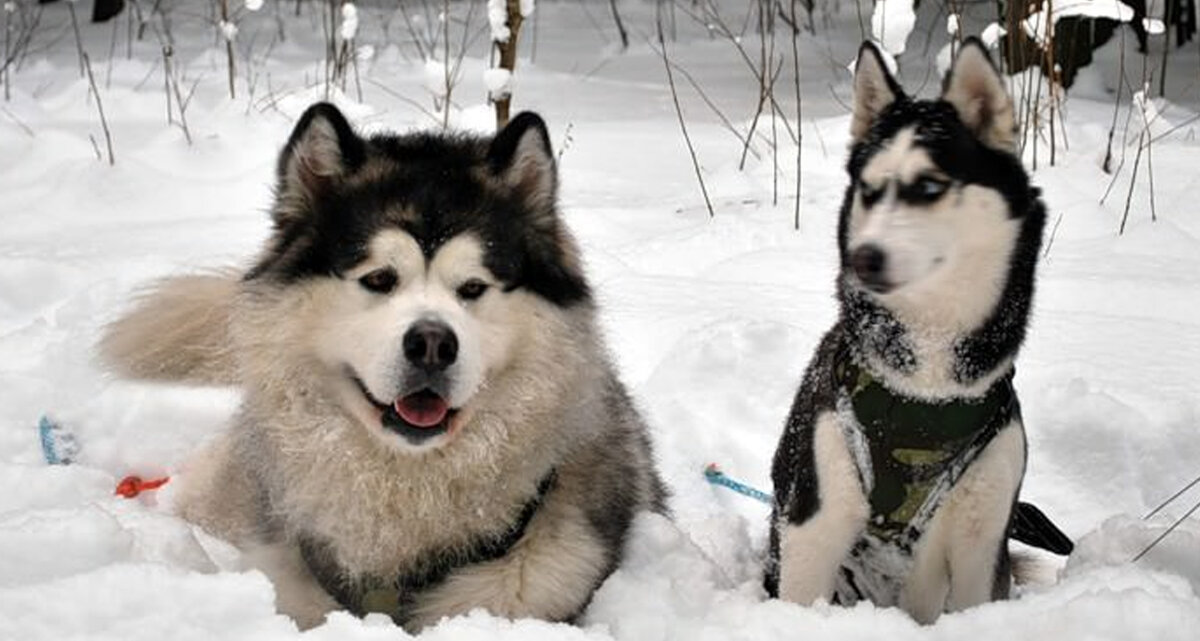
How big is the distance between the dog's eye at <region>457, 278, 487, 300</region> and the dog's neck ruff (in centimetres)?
44

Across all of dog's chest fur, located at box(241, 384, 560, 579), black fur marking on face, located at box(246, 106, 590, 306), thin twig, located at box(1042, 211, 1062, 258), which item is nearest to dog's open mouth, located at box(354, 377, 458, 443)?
dog's chest fur, located at box(241, 384, 560, 579)

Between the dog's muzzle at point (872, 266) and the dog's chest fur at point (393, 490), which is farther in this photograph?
the dog's chest fur at point (393, 490)

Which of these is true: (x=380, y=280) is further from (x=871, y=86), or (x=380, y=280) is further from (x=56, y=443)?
→ (x=56, y=443)

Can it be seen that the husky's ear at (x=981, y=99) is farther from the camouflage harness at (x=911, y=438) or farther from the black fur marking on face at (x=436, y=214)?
the black fur marking on face at (x=436, y=214)

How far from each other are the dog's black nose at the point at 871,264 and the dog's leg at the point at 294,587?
1.19 metres

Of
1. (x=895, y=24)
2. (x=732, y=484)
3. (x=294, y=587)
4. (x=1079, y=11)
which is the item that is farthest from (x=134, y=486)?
(x=1079, y=11)

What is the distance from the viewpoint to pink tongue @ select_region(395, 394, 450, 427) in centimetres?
252

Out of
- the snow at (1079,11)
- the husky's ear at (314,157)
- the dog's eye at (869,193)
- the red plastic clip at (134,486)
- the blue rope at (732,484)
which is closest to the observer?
the dog's eye at (869,193)

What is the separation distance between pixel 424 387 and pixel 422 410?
0.29 feet

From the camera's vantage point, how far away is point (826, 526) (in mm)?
2566

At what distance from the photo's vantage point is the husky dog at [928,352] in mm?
2453

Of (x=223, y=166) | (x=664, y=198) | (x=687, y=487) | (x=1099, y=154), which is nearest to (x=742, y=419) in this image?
(x=687, y=487)

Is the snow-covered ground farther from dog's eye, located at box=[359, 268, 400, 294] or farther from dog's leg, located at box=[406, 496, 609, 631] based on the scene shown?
dog's eye, located at box=[359, 268, 400, 294]

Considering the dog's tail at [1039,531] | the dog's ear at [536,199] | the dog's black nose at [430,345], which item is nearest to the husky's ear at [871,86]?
the dog's ear at [536,199]
